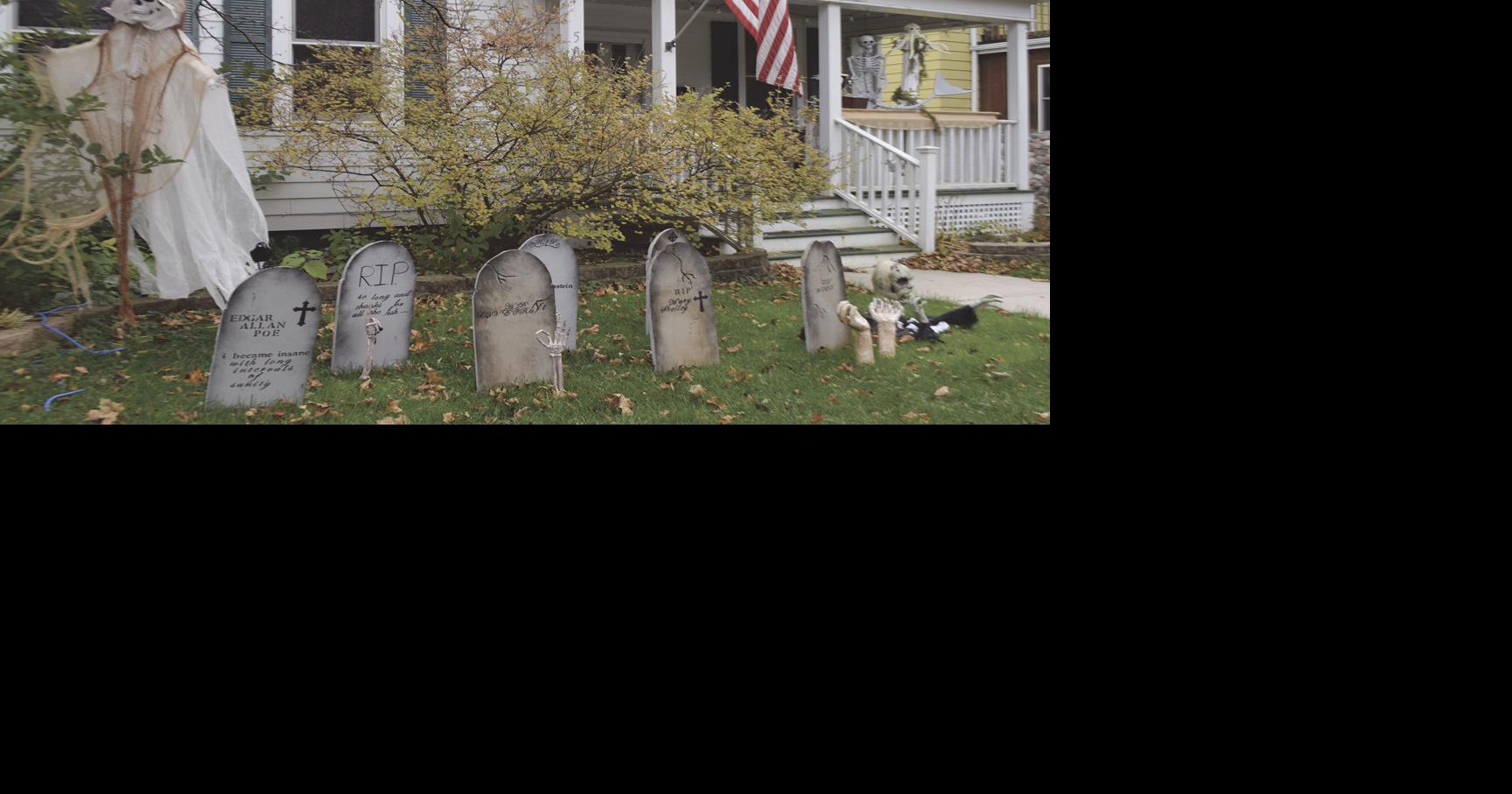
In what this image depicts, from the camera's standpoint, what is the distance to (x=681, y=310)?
7.97 meters

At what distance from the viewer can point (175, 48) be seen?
8.35 metres

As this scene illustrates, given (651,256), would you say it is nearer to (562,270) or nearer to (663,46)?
(562,270)

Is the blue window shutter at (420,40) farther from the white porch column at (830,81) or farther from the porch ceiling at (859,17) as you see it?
the white porch column at (830,81)

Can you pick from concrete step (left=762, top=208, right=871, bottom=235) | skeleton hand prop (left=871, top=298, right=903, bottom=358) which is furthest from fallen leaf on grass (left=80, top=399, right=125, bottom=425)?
concrete step (left=762, top=208, right=871, bottom=235)

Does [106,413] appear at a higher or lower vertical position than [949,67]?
lower

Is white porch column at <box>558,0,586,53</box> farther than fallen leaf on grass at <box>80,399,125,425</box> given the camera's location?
Yes

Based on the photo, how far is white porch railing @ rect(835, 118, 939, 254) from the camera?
520 inches

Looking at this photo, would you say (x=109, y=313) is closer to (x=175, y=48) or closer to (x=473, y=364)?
(x=175, y=48)

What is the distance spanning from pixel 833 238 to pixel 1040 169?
23.7 feet

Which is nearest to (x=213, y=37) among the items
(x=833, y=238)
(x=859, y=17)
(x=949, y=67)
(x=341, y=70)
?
(x=341, y=70)

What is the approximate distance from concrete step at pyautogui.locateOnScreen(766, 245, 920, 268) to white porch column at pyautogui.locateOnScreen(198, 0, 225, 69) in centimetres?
502

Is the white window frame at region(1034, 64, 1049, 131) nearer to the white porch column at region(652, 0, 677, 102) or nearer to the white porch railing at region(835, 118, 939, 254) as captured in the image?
the white porch railing at region(835, 118, 939, 254)

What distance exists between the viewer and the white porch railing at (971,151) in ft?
49.5

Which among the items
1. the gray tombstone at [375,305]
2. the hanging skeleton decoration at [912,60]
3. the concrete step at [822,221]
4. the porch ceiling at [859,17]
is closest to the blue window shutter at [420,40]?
the concrete step at [822,221]
